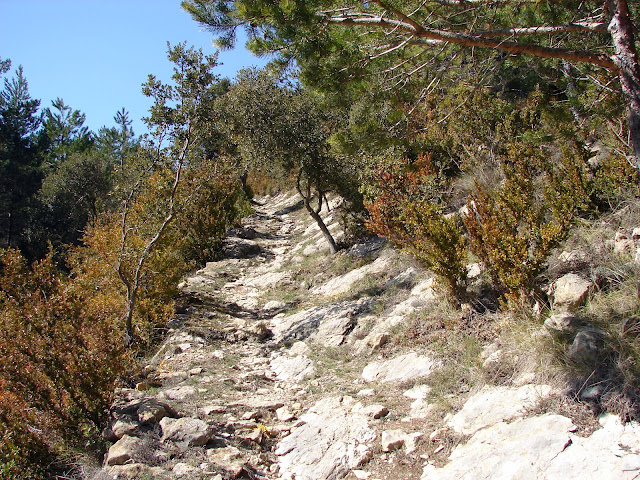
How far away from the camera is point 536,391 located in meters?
3.69

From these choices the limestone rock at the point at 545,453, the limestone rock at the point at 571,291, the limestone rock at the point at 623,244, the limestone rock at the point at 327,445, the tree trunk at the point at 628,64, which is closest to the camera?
the limestone rock at the point at 545,453

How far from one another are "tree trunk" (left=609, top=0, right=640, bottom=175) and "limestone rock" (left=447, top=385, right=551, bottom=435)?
203cm

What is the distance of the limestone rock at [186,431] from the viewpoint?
4.20m

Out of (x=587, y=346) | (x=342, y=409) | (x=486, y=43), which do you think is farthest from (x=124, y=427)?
(x=486, y=43)

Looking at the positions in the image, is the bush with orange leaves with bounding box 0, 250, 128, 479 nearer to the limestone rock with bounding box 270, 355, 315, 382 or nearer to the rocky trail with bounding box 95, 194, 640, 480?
the rocky trail with bounding box 95, 194, 640, 480

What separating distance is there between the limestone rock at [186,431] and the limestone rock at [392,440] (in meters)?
1.64

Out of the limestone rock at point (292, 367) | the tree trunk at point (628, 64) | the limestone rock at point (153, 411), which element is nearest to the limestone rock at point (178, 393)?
the limestone rock at point (153, 411)

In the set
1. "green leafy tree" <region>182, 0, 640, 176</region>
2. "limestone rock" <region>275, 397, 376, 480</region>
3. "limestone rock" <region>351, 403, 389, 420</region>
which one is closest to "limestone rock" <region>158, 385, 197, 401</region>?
"limestone rock" <region>275, 397, 376, 480</region>

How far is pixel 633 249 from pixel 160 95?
7.21 m

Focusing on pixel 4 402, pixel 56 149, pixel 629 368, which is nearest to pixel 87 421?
pixel 4 402

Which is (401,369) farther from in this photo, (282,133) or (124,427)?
(282,133)

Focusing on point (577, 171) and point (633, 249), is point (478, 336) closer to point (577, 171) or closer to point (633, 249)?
point (633, 249)

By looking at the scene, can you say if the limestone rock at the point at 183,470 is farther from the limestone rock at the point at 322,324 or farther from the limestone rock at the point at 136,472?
the limestone rock at the point at 322,324

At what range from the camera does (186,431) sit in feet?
14.1
